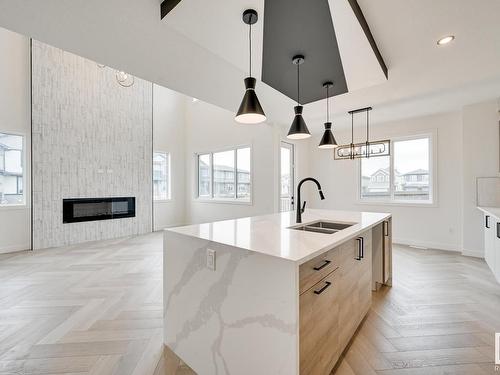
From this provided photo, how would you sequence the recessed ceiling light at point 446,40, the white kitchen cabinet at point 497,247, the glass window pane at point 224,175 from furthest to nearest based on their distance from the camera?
the glass window pane at point 224,175 → the white kitchen cabinet at point 497,247 → the recessed ceiling light at point 446,40

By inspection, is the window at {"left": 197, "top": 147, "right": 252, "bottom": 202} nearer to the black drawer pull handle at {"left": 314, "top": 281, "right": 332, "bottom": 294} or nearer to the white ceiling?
the white ceiling

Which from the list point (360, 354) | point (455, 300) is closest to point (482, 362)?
point (360, 354)

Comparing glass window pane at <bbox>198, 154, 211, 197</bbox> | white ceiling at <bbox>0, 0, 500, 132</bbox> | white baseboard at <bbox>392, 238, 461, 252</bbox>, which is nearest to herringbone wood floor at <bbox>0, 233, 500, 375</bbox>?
white baseboard at <bbox>392, 238, 461, 252</bbox>

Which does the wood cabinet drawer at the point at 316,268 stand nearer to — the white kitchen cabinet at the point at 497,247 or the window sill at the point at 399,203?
the white kitchen cabinet at the point at 497,247

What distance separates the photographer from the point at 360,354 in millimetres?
1766

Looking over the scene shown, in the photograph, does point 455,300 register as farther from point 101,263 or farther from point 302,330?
point 101,263

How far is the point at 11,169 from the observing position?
438 centimetres

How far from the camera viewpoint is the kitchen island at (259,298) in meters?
1.14

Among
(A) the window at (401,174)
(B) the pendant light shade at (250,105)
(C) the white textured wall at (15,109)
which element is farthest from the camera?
(A) the window at (401,174)

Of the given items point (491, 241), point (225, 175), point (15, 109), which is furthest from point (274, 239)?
point (15, 109)

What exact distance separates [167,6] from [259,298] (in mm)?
2133

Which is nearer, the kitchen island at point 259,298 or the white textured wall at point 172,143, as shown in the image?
the kitchen island at point 259,298

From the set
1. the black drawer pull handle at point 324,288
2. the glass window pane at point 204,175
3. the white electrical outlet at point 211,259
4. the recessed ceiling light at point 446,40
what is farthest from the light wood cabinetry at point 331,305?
the glass window pane at point 204,175

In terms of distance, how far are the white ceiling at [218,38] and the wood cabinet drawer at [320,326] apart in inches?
78.3
